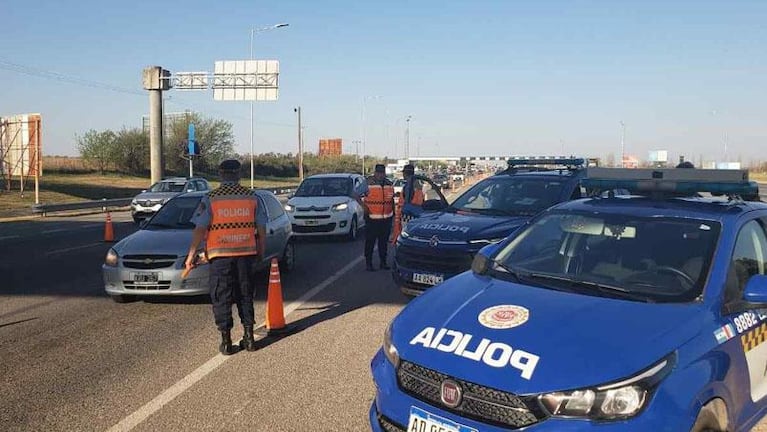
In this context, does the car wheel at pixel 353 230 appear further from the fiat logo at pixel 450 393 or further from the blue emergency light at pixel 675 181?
the fiat logo at pixel 450 393

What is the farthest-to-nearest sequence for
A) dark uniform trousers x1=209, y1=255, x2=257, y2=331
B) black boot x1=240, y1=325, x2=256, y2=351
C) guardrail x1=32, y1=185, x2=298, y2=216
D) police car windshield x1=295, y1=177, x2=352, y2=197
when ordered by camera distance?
guardrail x1=32, y1=185, x2=298, y2=216 → police car windshield x1=295, y1=177, x2=352, y2=197 → black boot x1=240, y1=325, x2=256, y2=351 → dark uniform trousers x1=209, y1=255, x2=257, y2=331

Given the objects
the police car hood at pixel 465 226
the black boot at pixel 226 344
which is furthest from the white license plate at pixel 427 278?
the black boot at pixel 226 344

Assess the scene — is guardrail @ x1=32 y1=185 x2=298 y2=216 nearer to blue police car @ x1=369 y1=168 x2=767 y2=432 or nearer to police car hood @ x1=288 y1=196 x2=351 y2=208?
police car hood @ x1=288 y1=196 x2=351 y2=208

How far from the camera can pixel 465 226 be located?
7141 millimetres

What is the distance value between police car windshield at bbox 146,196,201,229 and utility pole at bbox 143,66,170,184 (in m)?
27.0

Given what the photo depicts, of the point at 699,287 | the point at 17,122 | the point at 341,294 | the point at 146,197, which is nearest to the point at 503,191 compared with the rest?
the point at 341,294

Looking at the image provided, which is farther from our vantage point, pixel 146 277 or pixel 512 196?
pixel 512 196

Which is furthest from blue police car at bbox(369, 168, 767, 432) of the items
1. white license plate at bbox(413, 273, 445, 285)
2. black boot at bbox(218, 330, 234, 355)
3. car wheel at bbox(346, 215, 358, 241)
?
car wheel at bbox(346, 215, 358, 241)

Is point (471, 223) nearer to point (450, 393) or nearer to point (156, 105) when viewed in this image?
point (450, 393)

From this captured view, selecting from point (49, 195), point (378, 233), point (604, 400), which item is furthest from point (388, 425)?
point (49, 195)

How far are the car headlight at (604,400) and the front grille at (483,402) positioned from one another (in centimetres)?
7

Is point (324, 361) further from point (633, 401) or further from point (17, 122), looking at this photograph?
point (17, 122)

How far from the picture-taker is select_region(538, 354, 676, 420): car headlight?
8.76 feet

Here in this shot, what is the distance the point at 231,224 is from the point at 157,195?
56.6 feet
